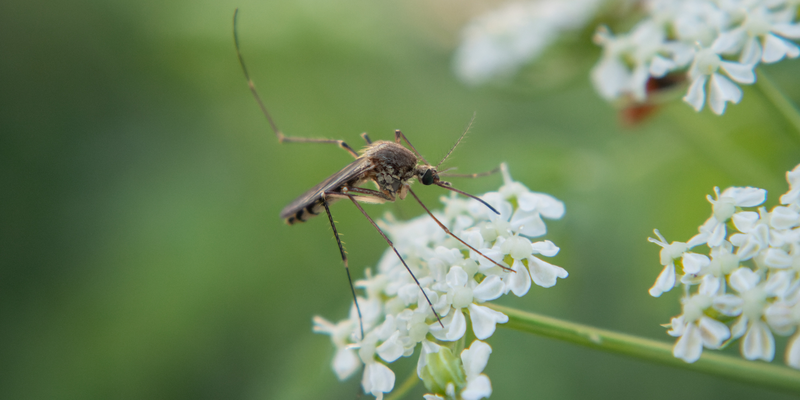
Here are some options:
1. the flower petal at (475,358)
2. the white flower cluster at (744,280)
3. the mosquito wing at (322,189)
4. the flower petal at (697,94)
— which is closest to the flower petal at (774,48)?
the flower petal at (697,94)

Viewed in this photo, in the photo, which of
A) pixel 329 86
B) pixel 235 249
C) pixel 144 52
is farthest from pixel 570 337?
pixel 144 52

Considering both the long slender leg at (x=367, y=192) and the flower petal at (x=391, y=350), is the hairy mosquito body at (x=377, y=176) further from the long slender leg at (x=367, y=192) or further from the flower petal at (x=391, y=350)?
the flower petal at (x=391, y=350)

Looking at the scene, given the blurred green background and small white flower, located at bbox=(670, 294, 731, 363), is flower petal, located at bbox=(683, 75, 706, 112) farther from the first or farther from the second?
small white flower, located at bbox=(670, 294, 731, 363)

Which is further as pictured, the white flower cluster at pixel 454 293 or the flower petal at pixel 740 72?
the flower petal at pixel 740 72

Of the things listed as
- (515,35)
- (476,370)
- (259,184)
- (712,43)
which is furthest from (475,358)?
(259,184)

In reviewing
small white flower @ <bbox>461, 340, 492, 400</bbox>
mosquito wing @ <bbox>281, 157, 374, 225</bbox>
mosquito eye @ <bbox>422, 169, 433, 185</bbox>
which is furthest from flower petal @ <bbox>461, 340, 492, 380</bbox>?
mosquito wing @ <bbox>281, 157, 374, 225</bbox>

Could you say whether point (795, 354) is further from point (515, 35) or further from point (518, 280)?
point (515, 35)
